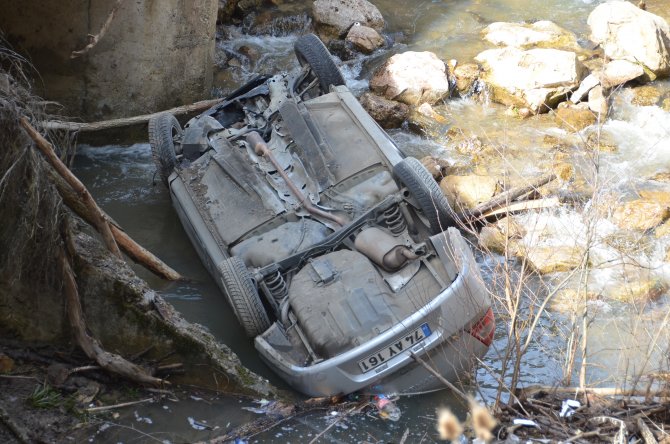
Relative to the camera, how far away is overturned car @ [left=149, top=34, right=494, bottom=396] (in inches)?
262

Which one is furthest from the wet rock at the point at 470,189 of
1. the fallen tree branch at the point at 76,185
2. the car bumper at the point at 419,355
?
the fallen tree branch at the point at 76,185

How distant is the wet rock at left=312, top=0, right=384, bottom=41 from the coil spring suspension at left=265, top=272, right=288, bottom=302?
7.09 meters

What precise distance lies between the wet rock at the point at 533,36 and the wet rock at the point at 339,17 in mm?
2011

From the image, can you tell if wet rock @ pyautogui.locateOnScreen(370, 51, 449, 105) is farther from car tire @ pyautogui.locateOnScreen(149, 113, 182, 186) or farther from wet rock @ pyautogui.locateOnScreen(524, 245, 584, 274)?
car tire @ pyautogui.locateOnScreen(149, 113, 182, 186)

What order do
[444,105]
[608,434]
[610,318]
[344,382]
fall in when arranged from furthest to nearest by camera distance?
[444,105] < [610,318] < [344,382] < [608,434]

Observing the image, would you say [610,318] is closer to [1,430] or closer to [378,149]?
[378,149]

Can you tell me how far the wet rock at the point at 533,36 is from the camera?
1327cm

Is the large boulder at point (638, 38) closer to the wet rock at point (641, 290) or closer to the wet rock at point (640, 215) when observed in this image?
the wet rock at point (640, 215)

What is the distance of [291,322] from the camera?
23.4ft

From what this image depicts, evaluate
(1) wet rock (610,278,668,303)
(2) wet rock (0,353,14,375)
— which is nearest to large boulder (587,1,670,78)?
(1) wet rock (610,278,668,303)

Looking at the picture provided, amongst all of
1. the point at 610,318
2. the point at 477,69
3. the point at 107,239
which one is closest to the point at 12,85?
the point at 107,239

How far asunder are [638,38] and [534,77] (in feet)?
6.52

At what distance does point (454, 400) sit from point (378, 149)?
2.64m

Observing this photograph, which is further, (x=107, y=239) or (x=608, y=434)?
(x=107, y=239)
